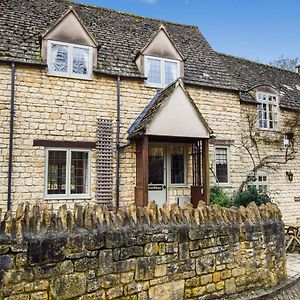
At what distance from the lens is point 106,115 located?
11.4m

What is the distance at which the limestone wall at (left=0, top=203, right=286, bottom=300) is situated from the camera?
4.27 metres

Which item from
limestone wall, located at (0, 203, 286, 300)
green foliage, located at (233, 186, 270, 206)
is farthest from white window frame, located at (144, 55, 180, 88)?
limestone wall, located at (0, 203, 286, 300)

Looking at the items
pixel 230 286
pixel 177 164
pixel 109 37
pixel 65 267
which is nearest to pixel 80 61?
pixel 109 37

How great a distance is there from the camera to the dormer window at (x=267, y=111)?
15.3 metres

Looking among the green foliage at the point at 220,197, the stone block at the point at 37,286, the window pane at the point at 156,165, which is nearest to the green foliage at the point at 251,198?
the green foliage at the point at 220,197

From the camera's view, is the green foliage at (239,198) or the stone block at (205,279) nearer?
the stone block at (205,279)

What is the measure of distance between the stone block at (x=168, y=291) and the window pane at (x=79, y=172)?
6221 mm

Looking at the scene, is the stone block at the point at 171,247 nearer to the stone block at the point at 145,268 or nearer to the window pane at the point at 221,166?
the stone block at the point at 145,268

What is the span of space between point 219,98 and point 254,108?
272cm

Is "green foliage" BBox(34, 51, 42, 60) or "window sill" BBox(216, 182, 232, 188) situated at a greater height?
"green foliage" BBox(34, 51, 42, 60)

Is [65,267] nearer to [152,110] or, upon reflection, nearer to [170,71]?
[152,110]

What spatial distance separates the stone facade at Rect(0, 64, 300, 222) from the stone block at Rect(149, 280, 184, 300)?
602 cm

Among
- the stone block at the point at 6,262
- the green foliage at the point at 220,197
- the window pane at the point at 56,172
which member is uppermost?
the window pane at the point at 56,172

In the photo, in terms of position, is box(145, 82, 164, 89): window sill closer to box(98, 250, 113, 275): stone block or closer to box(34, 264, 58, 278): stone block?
box(98, 250, 113, 275): stone block
